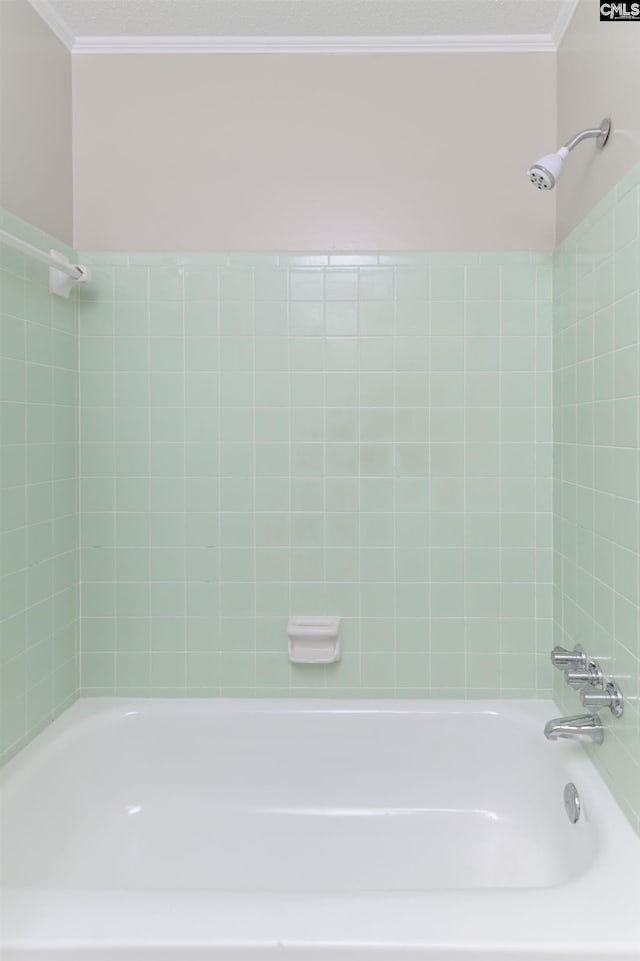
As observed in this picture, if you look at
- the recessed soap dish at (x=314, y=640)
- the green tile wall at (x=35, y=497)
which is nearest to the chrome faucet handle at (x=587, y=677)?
the recessed soap dish at (x=314, y=640)

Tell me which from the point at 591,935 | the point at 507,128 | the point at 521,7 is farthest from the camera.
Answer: the point at 507,128

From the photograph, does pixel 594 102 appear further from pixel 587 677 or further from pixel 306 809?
pixel 306 809

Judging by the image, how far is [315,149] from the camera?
196cm

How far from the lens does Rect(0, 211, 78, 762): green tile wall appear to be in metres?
1.59

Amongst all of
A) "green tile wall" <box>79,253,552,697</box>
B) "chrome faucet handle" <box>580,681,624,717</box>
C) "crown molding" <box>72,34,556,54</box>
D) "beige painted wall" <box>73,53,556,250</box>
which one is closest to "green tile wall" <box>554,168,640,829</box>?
"chrome faucet handle" <box>580,681,624,717</box>

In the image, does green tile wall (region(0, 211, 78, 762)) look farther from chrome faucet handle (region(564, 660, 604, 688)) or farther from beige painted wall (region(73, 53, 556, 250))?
chrome faucet handle (region(564, 660, 604, 688))

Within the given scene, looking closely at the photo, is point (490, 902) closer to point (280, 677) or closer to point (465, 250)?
point (280, 677)

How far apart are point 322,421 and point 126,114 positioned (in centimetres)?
113

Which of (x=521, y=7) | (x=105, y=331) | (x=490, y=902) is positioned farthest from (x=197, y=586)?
(x=521, y=7)

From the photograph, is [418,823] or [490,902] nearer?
[490,902]

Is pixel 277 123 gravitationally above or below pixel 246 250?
above

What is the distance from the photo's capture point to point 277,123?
1.96 m

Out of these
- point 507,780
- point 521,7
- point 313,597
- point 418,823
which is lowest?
point 418,823

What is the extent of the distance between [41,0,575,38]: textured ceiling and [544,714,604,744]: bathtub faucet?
1.89 m
